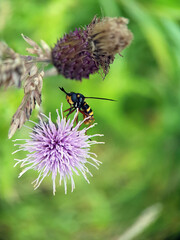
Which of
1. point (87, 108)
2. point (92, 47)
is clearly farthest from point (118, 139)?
point (92, 47)

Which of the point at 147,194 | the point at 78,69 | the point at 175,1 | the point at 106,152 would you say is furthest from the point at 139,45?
the point at 78,69

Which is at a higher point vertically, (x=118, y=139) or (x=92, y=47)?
(x=92, y=47)

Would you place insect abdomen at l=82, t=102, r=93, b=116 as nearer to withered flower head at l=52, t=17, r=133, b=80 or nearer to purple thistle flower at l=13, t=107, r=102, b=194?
purple thistle flower at l=13, t=107, r=102, b=194

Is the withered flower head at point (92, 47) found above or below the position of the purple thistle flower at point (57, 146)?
above

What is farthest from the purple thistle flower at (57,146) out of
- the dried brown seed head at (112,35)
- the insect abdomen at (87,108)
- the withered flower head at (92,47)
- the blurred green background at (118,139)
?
the blurred green background at (118,139)

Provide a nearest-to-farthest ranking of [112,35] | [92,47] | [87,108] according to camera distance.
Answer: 1. [112,35]
2. [92,47]
3. [87,108]

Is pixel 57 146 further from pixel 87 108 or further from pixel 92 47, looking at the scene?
pixel 92 47

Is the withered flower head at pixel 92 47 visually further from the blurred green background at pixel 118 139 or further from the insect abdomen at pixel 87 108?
the blurred green background at pixel 118 139
